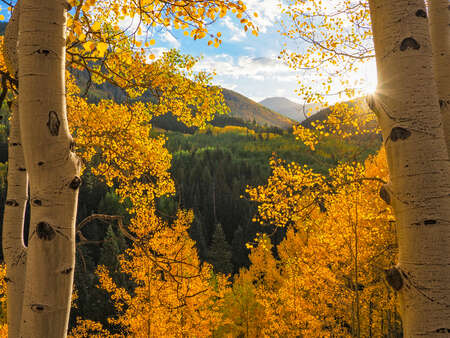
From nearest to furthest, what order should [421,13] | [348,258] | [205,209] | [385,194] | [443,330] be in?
[443,330] < [421,13] < [385,194] < [348,258] < [205,209]

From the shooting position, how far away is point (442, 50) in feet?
5.97

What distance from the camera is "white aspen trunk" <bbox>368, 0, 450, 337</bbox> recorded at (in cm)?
109

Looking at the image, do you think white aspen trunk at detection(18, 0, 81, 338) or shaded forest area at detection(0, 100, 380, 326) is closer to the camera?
white aspen trunk at detection(18, 0, 81, 338)

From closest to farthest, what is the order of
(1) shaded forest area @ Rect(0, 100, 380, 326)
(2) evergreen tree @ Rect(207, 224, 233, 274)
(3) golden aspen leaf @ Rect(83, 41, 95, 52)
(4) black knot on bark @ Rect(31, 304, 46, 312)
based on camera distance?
(4) black knot on bark @ Rect(31, 304, 46, 312), (3) golden aspen leaf @ Rect(83, 41, 95, 52), (1) shaded forest area @ Rect(0, 100, 380, 326), (2) evergreen tree @ Rect(207, 224, 233, 274)

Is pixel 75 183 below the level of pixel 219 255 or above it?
above

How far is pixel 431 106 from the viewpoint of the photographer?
1.23m

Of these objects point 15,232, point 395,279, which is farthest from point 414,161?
point 15,232

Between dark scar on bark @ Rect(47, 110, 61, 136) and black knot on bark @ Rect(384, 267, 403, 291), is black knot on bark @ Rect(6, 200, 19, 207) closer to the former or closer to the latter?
dark scar on bark @ Rect(47, 110, 61, 136)

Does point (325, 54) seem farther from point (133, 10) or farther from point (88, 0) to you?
point (88, 0)

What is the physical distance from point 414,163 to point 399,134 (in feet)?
0.50

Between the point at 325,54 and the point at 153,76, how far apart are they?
9.44 feet

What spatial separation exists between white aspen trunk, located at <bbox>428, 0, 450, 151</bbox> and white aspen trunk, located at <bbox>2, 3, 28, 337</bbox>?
296cm

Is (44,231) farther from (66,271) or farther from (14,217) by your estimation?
(14,217)

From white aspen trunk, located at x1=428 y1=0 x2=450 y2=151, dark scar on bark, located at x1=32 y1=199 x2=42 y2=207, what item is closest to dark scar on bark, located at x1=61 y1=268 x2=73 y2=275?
dark scar on bark, located at x1=32 y1=199 x2=42 y2=207
